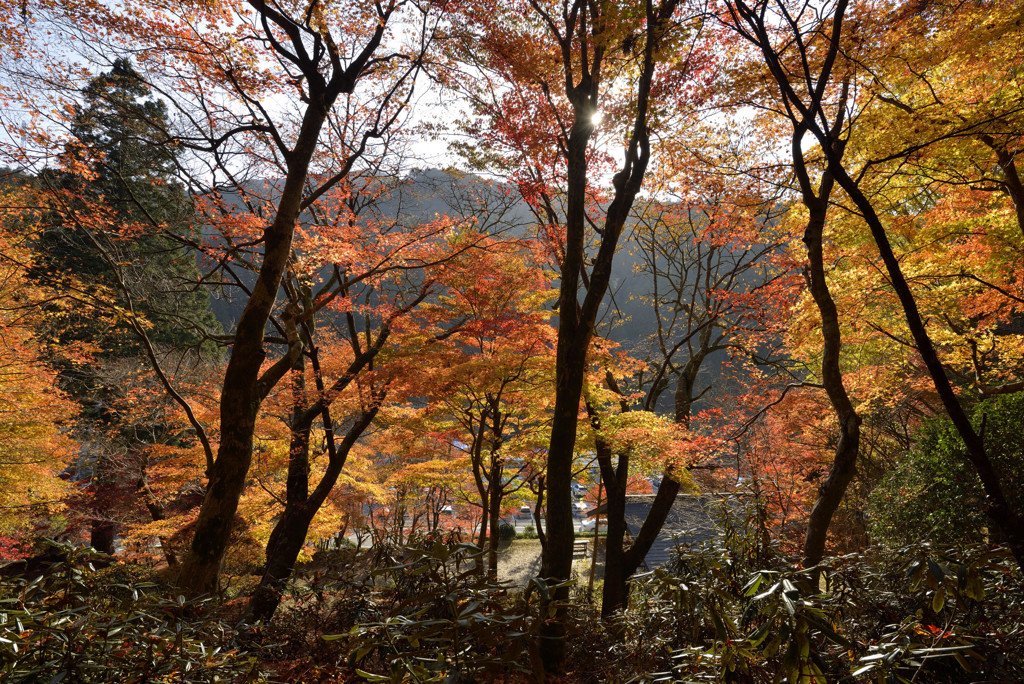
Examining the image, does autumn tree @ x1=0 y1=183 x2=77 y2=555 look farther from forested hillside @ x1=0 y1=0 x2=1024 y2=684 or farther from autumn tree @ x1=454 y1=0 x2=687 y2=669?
autumn tree @ x1=454 y1=0 x2=687 y2=669

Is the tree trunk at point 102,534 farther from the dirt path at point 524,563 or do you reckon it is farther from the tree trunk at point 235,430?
the tree trunk at point 235,430

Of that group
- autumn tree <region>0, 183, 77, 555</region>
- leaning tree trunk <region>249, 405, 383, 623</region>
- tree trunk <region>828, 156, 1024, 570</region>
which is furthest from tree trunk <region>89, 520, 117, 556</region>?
tree trunk <region>828, 156, 1024, 570</region>

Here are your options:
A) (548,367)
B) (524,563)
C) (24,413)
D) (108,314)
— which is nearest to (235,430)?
(548,367)

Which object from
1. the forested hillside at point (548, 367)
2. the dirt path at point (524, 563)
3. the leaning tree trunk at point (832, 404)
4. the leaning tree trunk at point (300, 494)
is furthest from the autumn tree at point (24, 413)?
the leaning tree trunk at point (832, 404)

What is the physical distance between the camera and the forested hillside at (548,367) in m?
1.76

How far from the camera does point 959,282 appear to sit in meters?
7.18

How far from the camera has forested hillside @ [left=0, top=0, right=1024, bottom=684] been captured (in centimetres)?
176

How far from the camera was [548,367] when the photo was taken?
734 cm

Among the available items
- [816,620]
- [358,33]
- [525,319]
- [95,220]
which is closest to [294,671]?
[816,620]

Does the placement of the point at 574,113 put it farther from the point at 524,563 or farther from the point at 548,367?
the point at 524,563

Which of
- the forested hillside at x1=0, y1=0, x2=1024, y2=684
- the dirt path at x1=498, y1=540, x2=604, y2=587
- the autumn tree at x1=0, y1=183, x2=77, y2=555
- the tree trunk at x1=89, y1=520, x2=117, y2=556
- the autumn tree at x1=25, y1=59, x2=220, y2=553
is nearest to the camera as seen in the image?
the forested hillside at x1=0, y1=0, x2=1024, y2=684

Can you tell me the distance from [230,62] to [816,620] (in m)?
7.87

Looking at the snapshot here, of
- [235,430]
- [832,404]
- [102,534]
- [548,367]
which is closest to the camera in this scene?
[235,430]

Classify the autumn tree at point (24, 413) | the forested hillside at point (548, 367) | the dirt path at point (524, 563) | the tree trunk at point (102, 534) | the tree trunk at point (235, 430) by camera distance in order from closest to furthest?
the forested hillside at point (548, 367)
the tree trunk at point (235, 430)
the autumn tree at point (24, 413)
the tree trunk at point (102, 534)
the dirt path at point (524, 563)
